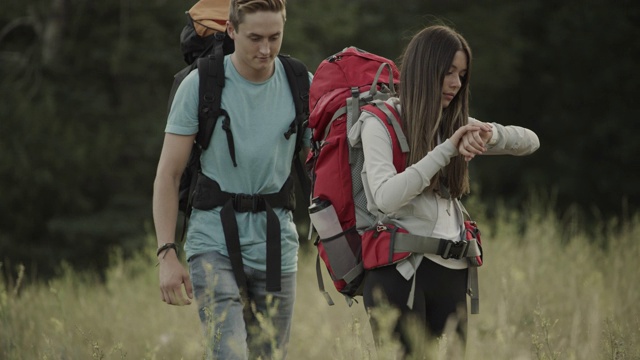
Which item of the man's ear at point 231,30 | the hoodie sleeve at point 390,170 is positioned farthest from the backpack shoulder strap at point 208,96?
the hoodie sleeve at point 390,170

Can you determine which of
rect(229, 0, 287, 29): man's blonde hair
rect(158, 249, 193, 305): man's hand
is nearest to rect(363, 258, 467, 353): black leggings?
rect(158, 249, 193, 305): man's hand

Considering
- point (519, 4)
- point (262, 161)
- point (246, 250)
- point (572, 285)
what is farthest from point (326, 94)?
point (519, 4)

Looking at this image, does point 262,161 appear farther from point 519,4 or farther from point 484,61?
point 519,4

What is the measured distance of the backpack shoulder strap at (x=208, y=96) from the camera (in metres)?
3.76

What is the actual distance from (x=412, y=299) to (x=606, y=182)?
63.9 feet

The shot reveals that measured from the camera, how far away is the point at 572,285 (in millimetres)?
6516

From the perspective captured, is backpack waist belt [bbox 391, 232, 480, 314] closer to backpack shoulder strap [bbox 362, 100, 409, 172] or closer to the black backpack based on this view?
backpack shoulder strap [bbox 362, 100, 409, 172]

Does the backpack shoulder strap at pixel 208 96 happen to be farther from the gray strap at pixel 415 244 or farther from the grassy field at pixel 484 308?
the grassy field at pixel 484 308

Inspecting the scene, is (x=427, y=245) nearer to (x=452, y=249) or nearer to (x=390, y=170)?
(x=452, y=249)

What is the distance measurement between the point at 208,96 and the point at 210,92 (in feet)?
0.06

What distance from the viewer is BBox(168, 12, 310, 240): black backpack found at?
3.77 meters

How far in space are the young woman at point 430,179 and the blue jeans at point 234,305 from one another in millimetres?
450

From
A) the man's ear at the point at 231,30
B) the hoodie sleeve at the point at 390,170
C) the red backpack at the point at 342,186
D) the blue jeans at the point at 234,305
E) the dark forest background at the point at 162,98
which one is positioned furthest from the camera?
the dark forest background at the point at 162,98

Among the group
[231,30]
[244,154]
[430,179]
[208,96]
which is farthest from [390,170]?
[231,30]
